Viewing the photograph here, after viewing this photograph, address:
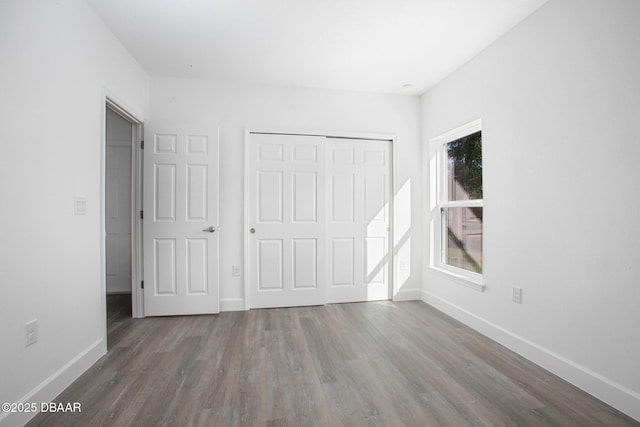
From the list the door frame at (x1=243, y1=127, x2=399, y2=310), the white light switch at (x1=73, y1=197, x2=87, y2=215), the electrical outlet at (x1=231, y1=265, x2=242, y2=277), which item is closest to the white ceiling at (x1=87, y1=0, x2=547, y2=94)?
the door frame at (x1=243, y1=127, x2=399, y2=310)

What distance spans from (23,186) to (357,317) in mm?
2775

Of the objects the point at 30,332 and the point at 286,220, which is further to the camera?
the point at 286,220

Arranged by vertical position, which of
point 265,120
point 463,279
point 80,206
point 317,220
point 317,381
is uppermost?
point 265,120

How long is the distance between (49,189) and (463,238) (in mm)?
3471

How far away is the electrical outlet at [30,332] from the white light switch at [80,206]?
705mm

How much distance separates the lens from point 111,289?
4.05 m

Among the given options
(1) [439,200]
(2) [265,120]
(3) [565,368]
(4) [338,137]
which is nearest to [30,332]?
(2) [265,120]

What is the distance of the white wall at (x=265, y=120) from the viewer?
3.23 meters

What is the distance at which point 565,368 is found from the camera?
6.32 ft

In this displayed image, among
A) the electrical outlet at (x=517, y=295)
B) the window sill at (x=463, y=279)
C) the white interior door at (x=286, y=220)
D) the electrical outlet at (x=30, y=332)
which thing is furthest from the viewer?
the white interior door at (x=286, y=220)

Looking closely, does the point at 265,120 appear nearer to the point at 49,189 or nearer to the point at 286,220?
the point at 286,220

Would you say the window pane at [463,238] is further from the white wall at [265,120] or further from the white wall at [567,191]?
the white wall at [265,120]

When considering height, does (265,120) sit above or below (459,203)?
above

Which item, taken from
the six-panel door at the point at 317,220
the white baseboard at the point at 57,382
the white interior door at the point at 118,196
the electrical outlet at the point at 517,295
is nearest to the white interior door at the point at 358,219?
the six-panel door at the point at 317,220
